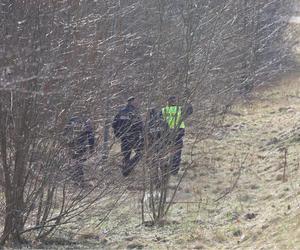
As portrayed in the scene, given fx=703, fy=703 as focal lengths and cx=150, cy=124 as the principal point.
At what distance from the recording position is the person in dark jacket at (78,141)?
30.1 ft

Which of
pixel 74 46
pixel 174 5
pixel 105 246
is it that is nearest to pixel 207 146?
pixel 174 5

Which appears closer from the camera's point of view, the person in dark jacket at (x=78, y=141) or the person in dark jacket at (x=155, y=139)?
the person in dark jacket at (x=78, y=141)

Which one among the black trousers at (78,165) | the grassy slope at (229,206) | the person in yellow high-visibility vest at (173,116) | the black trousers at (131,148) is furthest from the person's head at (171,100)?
the black trousers at (78,165)

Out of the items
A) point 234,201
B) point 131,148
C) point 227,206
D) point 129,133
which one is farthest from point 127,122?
point 234,201

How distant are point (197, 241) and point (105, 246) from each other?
129 cm

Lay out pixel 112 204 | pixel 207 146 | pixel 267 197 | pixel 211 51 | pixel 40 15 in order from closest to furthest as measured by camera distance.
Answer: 1. pixel 40 15
2. pixel 112 204
3. pixel 211 51
4. pixel 267 197
5. pixel 207 146

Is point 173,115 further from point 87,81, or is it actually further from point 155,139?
point 87,81

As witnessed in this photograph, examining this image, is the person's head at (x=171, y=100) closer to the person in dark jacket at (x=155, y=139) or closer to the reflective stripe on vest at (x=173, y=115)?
the reflective stripe on vest at (x=173, y=115)

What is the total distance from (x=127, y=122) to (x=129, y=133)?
166 mm

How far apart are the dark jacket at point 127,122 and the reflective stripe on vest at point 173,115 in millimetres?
395

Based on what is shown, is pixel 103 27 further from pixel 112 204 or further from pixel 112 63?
pixel 112 204

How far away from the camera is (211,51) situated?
1089 centimetres

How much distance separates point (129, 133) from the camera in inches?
409

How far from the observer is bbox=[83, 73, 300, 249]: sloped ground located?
9703 mm
